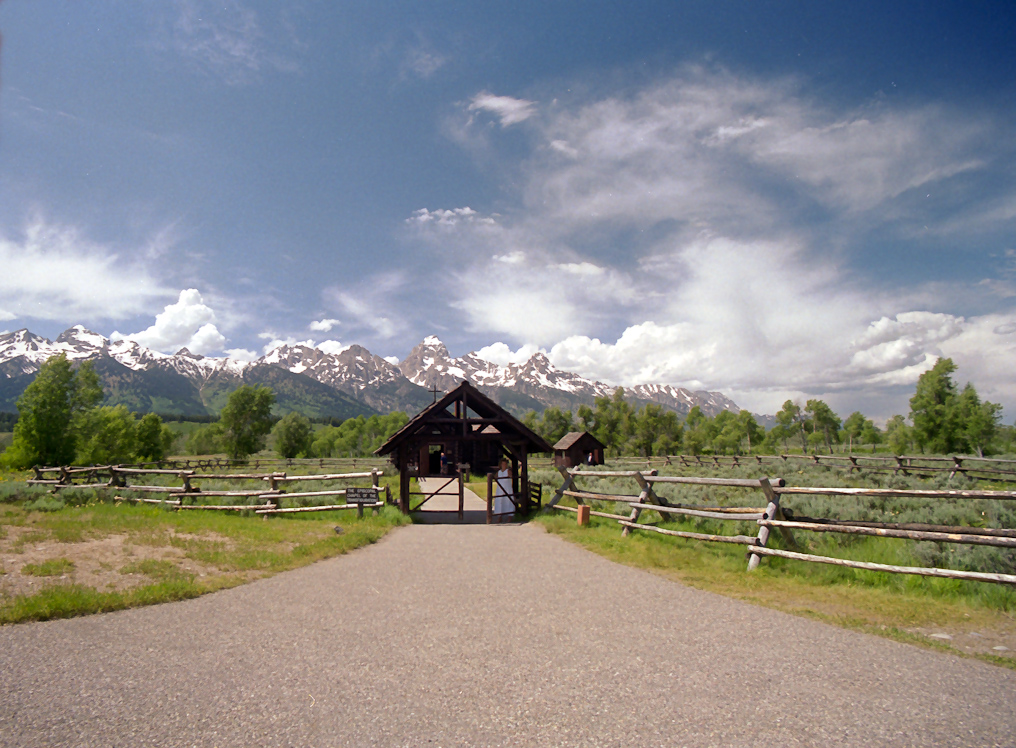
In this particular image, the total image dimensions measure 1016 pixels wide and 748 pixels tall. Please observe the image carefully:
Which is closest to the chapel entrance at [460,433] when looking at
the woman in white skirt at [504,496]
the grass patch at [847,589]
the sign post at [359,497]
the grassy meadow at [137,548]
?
the woman in white skirt at [504,496]

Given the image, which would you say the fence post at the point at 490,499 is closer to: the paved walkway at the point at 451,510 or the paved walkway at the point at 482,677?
→ the paved walkway at the point at 451,510

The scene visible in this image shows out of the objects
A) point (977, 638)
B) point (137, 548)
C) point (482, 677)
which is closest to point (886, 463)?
point (977, 638)

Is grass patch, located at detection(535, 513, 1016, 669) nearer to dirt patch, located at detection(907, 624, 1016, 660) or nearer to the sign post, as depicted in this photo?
dirt patch, located at detection(907, 624, 1016, 660)

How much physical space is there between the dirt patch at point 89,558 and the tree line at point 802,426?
7083 cm

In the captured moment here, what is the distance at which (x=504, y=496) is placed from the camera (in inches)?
813

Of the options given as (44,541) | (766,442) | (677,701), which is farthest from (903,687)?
(766,442)

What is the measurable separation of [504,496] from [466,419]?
3.72m

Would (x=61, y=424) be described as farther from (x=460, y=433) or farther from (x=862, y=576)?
(x=862, y=576)

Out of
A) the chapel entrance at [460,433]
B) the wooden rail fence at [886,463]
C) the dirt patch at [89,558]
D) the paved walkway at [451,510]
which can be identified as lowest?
the paved walkway at [451,510]

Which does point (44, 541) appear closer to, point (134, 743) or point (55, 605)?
point (55, 605)

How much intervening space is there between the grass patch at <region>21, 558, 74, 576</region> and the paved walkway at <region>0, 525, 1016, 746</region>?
3.19m

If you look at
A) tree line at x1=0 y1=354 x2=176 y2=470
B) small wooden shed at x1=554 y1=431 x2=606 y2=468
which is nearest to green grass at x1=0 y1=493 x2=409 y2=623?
small wooden shed at x1=554 y1=431 x2=606 y2=468

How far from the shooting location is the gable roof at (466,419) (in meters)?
19.4

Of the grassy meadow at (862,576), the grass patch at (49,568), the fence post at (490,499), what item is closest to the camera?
the grassy meadow at (862,576)
